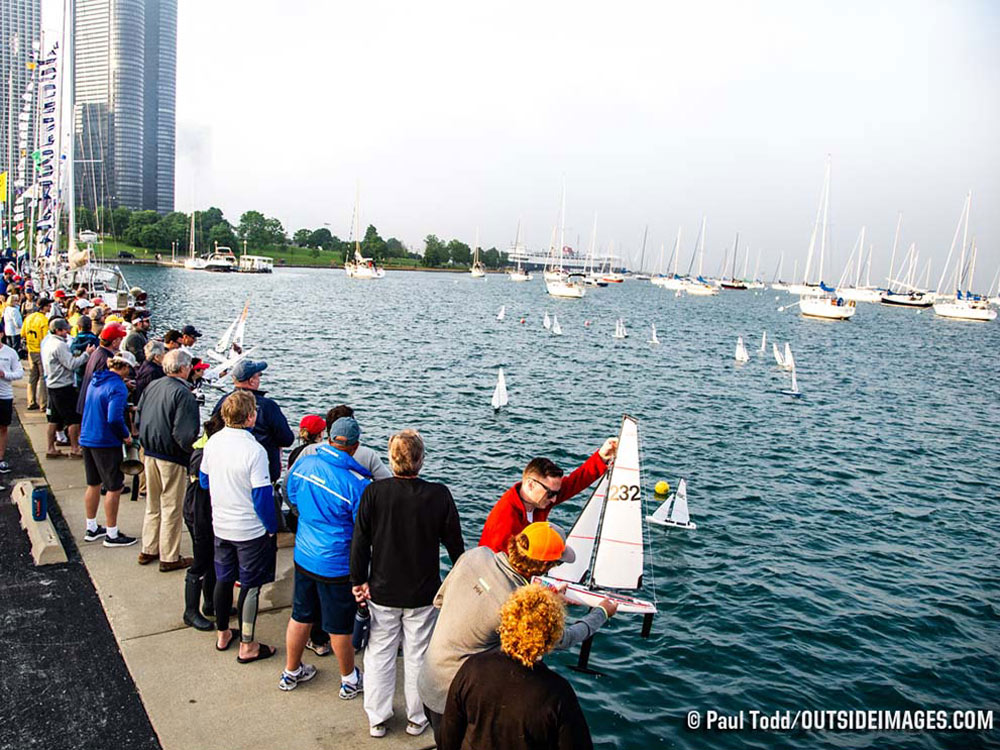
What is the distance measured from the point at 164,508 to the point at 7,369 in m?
4.01

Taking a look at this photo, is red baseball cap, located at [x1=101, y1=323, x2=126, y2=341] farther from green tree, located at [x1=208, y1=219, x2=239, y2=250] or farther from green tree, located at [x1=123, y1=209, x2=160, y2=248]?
green tree, located at [x1=208, y1=219, x2=239, y2=250]

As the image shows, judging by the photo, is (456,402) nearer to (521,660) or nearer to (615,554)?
(615,554)

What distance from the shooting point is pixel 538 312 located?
3061 inches

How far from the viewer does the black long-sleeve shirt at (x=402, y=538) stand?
4.05m

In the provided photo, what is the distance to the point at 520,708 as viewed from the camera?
255cm

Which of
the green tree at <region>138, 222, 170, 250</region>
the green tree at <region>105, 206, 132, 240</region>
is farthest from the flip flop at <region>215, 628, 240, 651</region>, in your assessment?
the green tree at <region>105, 206, 132, 240</region>

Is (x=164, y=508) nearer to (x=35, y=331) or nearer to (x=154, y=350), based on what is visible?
(x=154, y=350)

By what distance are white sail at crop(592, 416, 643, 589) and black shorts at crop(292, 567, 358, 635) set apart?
3069 millimetres

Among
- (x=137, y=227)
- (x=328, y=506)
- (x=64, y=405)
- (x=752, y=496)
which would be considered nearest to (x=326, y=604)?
(x=328, y=506)

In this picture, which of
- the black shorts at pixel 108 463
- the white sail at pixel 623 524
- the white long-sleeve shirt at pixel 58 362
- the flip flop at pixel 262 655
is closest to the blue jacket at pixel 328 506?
the flip flop at pixel 262 655

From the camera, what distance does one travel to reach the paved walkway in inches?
171

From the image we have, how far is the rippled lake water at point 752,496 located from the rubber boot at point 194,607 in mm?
3872

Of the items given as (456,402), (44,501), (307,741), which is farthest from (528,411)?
(307,741)

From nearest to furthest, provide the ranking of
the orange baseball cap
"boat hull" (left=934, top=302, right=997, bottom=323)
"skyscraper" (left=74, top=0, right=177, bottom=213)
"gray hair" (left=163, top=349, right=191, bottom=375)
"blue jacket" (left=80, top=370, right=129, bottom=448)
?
the orange baseball cap
"gray hair" (left=163, top=349, right=191, bottom=375)
"blue jacket" (left=80, top=370, right=129, bottom=448)
"boat hull" (left=934, top=302, right=997, bottom=323)
"skyscraper" (left=74, top=0, right=177, bottom=213)
